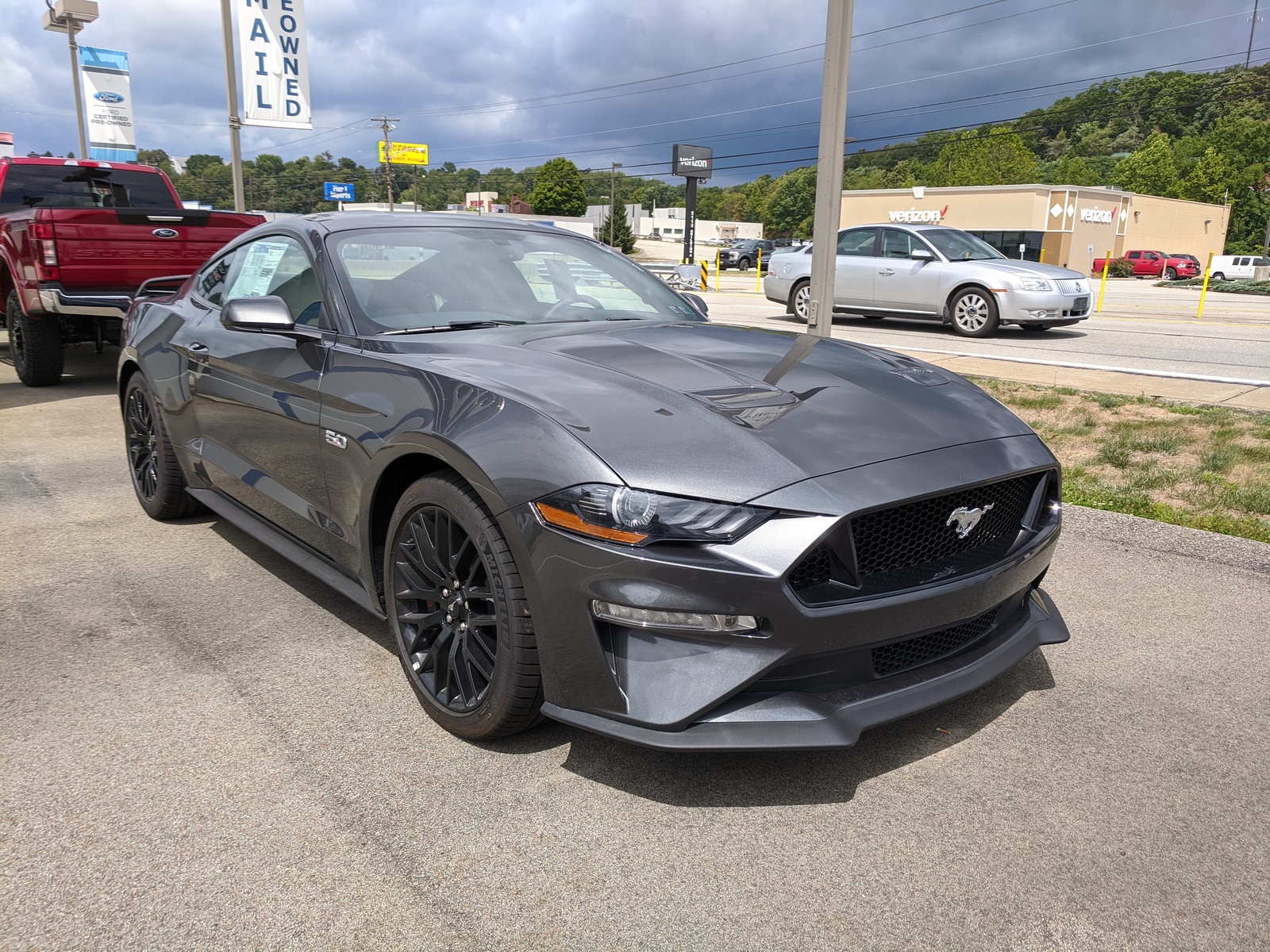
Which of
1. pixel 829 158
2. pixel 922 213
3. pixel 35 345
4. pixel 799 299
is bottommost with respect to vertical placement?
pixel 35 345

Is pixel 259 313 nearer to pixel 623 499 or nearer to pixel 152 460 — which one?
pixel 623 499

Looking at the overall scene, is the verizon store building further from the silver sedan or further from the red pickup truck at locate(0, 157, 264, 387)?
the red pickup truck at locate(0, 157, 264, 387)

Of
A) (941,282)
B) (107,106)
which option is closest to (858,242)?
(941,282)

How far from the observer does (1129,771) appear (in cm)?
265

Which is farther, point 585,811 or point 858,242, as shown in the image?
point 858,242

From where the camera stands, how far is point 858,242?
49.3ft

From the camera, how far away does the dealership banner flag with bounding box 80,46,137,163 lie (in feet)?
78.9

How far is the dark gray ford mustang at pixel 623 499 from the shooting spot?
224 cm

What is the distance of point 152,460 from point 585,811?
3558 mm

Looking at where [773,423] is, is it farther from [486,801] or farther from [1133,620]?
[1133,620]

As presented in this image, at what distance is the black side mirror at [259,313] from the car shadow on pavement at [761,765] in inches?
65.6

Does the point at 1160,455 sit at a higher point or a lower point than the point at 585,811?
higher

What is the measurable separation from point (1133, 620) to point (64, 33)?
30255 millimetres

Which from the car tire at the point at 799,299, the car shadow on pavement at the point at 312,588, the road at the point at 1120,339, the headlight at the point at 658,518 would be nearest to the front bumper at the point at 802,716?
the headlight at the point at 658,518
